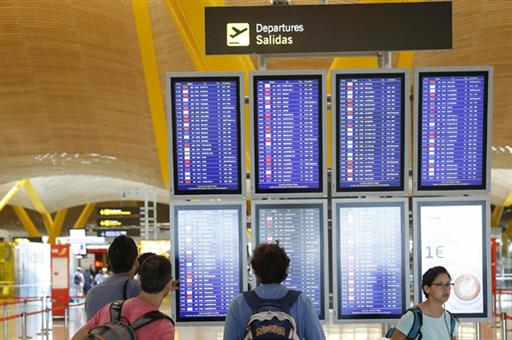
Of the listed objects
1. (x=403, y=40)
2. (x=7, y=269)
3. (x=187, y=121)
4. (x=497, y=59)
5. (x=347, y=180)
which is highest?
(x=497, y=59)

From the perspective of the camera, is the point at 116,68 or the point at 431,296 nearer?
the point at 431,296

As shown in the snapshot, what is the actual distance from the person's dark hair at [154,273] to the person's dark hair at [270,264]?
0.51 meters

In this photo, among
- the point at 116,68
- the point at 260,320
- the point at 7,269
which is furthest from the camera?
the point at 7,269

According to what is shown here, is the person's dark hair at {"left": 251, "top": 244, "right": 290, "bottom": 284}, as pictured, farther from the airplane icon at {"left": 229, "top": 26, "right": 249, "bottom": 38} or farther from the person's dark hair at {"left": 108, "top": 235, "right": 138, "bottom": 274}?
A: the airplane icon at {"left": 229, "top": 26, "right": 249, "bottom": 38}

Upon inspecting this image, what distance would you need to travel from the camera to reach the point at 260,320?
14.2 ft

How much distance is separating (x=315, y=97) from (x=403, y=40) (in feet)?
2.39

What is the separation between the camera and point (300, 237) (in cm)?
655

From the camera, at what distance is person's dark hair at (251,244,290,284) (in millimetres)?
4469

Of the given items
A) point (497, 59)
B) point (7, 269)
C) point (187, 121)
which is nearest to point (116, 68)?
point (497, 59)

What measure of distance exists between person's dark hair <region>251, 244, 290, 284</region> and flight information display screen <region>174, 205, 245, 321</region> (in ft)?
6.73

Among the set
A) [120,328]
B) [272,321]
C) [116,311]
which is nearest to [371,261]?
[272,321]

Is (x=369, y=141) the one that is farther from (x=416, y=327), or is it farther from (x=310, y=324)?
(x=310, y=324)

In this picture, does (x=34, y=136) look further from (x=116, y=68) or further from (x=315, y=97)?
(x=315, y=97)

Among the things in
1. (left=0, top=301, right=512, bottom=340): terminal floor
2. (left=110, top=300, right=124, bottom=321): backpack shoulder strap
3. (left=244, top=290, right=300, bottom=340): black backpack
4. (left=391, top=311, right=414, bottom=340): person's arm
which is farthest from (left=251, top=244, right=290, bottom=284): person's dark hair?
(left=0, top=301, right=512, bottom=340): terminal floor
